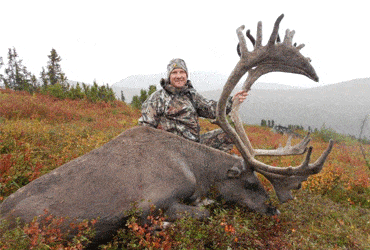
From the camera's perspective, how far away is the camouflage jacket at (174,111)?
4.33 m

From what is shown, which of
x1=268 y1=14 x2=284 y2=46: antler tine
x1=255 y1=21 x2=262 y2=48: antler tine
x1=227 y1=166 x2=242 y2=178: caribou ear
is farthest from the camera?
x1=227 y1=166 x2=242 y2=178: caribou ear

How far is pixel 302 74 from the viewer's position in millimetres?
3301

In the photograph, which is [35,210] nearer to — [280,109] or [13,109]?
[13,109]

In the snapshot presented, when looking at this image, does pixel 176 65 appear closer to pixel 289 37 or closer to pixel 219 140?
pixel 219 140

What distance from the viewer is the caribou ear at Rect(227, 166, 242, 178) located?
11.6 feet

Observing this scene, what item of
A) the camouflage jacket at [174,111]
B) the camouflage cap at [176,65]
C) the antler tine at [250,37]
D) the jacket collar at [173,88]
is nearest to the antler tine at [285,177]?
the camouflage jacket at [174,111]

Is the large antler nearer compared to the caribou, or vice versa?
the caribou

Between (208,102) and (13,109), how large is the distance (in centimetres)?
874

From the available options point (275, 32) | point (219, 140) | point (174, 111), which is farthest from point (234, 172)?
point (275, 32)

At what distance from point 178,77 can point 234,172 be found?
2043 millimetres

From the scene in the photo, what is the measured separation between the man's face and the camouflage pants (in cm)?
113

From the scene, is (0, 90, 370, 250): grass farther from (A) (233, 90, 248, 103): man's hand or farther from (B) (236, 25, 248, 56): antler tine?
(B) (236, 25, 248, 56): antler tine

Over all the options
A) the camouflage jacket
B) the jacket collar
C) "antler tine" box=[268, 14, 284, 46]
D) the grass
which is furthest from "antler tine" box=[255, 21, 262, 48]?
the grass

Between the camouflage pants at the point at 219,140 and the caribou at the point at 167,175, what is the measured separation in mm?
486
